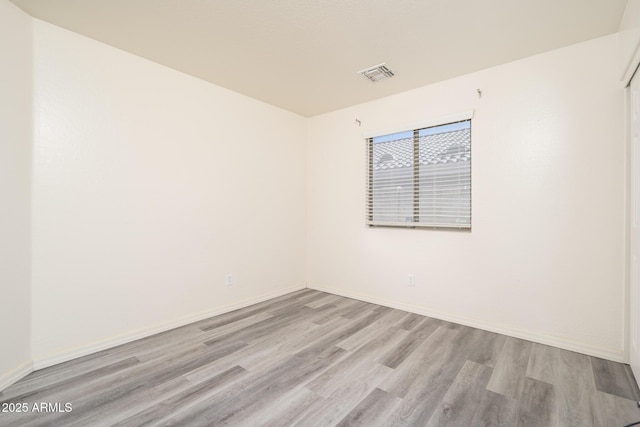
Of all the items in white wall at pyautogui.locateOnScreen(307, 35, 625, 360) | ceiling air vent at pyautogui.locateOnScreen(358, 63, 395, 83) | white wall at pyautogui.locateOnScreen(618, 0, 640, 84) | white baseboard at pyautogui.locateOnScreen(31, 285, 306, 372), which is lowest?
white baseboard at pyautogui.locateOnScreen(31, 285, 306, 372)

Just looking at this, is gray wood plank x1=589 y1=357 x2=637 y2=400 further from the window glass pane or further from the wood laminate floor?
the window glass pane

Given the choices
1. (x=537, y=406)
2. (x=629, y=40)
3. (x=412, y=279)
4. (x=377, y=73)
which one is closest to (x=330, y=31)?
(x=377, y=73)

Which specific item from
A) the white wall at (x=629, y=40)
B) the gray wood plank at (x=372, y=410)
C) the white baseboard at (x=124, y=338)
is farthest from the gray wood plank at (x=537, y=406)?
the white baseboard at (x=124, y=338)

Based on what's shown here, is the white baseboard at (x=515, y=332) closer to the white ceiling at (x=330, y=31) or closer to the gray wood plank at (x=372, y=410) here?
the gray wood plank at (x=372, y=410)

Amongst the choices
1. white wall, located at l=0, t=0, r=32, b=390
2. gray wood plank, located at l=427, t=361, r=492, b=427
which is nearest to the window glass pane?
gray wood plank, located at l=427, t=361, r=492, b=427

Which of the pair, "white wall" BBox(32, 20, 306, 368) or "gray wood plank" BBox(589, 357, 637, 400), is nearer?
"gray wood plank" BBox(589, 357, 637, 400)

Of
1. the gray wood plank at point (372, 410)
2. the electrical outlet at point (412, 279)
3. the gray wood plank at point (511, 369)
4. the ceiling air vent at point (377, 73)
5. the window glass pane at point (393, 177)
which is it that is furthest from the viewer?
the window glass pane at point (393, 177)

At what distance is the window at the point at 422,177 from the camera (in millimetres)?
3064

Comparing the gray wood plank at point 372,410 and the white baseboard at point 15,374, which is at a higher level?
the white baseboard at point 15,374

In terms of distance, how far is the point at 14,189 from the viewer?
6.54ft

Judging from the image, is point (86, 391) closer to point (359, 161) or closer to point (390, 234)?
point (390, 234)

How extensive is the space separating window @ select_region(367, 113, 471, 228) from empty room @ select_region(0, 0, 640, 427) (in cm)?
3

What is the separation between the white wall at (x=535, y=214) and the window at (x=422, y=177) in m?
0.13

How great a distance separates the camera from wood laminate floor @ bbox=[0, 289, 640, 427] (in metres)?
1.63
